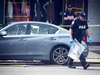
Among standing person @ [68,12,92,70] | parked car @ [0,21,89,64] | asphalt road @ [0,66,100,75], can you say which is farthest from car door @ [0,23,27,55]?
standing person @ [68,12,92,70]

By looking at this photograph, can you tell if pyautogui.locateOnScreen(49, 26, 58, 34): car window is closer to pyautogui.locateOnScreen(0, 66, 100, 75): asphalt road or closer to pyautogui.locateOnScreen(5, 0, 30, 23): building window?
pyautogui.locateOnScreen(0, 66, 100, 75): asphalt road

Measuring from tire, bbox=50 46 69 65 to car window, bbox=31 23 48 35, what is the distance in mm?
732

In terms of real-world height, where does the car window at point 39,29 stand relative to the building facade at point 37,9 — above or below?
below

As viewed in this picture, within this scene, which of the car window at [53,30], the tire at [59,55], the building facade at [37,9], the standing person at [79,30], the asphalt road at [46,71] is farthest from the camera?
the building facade at [37,9]

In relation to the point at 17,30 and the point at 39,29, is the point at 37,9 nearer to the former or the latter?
the point at 39,29

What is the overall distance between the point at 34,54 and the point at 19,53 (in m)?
0.50

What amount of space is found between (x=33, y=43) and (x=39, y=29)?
576mm

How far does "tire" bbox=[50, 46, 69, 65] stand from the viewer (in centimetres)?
781

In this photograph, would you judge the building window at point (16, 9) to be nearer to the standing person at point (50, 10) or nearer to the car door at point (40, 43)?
the standing person at point (50, 10)

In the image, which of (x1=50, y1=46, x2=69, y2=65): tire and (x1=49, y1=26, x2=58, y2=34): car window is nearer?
(x1=50, y1=46, x2=69, y2=65): tire

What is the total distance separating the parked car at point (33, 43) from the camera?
7676 mm

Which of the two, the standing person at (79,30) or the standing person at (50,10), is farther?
the standing person at (50,10)

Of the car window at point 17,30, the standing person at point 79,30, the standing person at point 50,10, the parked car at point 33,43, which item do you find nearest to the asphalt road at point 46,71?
the standing person at point 79,30

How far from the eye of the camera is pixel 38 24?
26.4 feet
